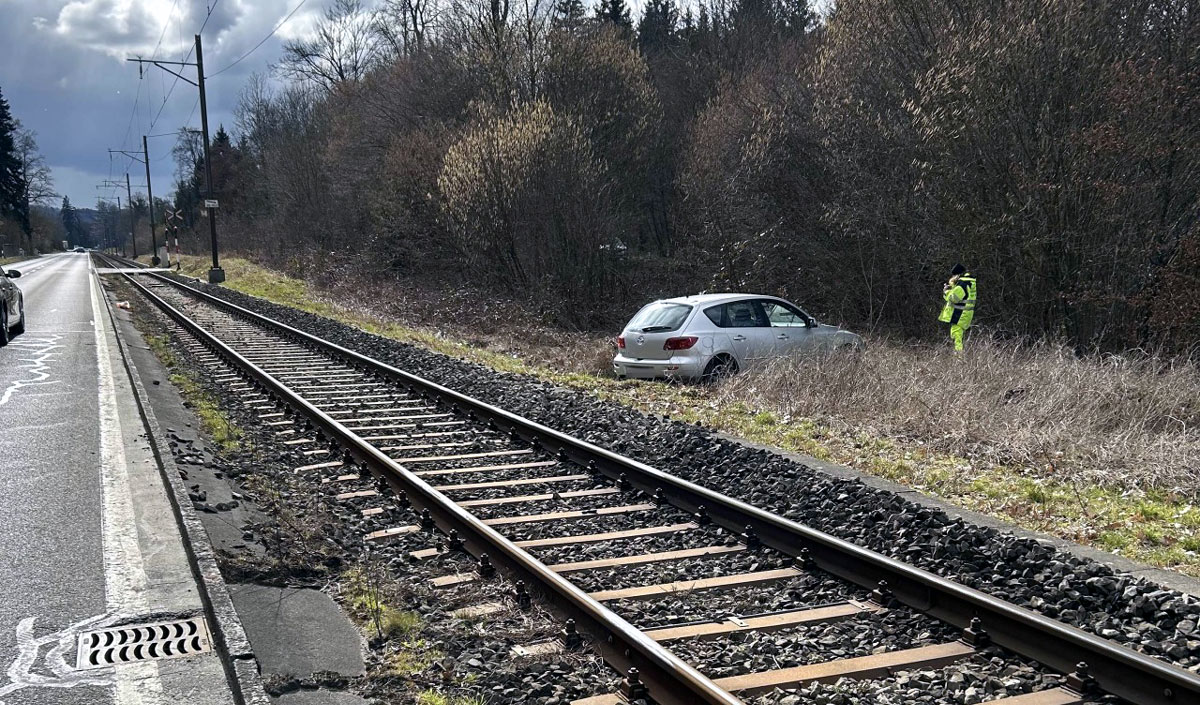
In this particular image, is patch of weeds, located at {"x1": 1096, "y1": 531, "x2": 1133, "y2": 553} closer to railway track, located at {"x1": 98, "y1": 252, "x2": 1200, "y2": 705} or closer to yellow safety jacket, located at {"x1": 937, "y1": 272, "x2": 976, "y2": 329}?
railway track, located at {"x1": 98, "y1": 252, "x2": 1200, "y2": 705}

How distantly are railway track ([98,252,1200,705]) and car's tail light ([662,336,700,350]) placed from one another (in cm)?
420

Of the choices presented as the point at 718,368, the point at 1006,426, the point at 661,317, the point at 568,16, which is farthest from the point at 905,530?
the point at 568,16

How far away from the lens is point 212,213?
42.5m

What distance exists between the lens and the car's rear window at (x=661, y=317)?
14.3 m

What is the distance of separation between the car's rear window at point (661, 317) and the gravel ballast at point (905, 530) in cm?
Result: 260

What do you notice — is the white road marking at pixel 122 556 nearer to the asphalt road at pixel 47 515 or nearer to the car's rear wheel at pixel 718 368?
the asphalt road at pixel 47 515

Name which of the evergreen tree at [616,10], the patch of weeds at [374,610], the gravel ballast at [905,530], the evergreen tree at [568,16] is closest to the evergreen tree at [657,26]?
the evergreen tree at [616,10]

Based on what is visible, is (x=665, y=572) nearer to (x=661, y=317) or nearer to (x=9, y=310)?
(x=661, y=317)

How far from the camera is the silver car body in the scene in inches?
553

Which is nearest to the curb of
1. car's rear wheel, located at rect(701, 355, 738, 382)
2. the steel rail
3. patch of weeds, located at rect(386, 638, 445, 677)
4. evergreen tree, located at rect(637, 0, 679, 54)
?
patch of weeds, located at rect(386, 638, 445, 677)

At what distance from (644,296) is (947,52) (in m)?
12.9

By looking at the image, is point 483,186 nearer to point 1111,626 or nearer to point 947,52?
point 947,52

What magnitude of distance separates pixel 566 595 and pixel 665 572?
977 mm

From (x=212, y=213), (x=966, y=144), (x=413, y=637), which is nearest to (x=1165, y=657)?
(x=413, y=637)
